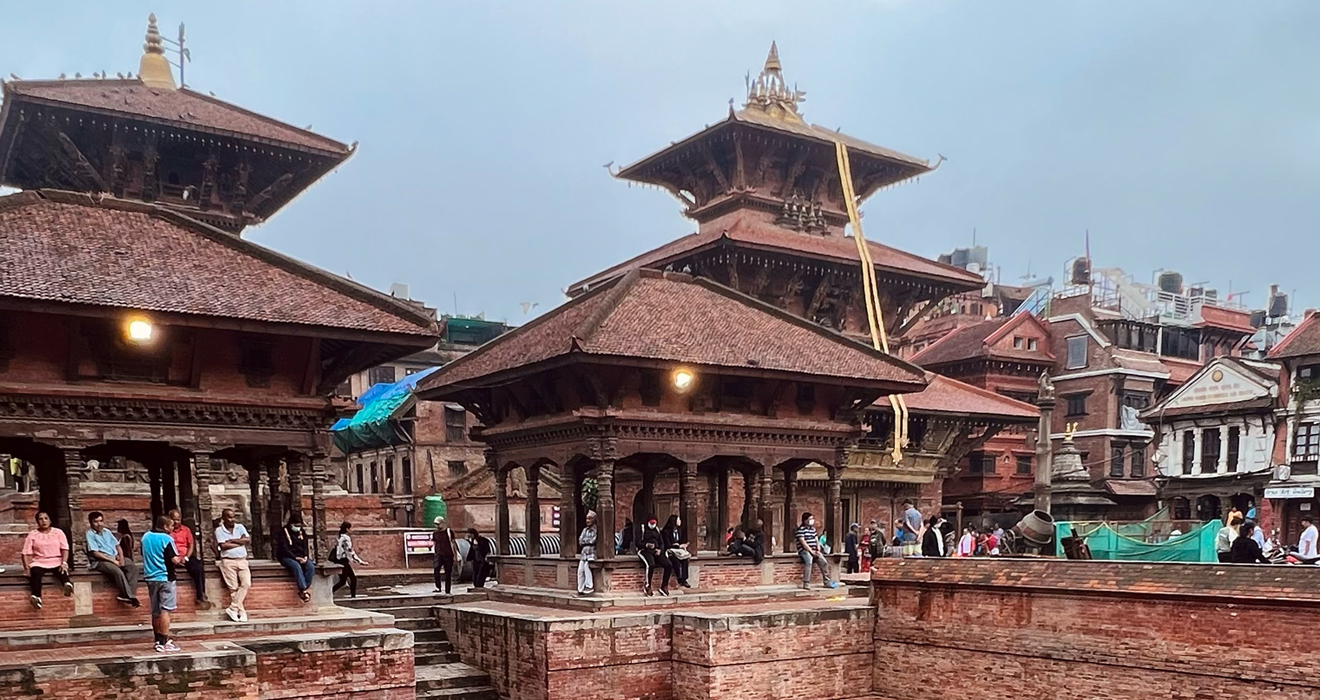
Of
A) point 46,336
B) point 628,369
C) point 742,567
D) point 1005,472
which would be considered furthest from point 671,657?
point 1005,472

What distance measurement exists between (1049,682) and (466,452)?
24.5 metres

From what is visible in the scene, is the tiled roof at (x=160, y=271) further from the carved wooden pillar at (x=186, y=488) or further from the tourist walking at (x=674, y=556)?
the tourist walking at (x=674, y=556)

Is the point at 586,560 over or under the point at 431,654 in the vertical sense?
over

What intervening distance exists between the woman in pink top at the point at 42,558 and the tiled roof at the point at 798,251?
56.4ft

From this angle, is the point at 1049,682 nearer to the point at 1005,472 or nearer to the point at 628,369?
the point at 628,369

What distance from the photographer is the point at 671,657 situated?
16406 mm

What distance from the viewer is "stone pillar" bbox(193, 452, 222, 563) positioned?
48.2 ft

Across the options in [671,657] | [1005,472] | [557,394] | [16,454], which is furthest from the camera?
[1005,472]

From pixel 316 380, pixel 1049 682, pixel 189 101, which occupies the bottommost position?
pixel 1049 682

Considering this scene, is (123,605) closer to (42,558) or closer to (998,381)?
(42,558)

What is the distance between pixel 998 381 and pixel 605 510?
27.3m

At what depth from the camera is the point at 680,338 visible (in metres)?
17.8

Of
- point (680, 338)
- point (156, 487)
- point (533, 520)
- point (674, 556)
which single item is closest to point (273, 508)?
point (156, 487)

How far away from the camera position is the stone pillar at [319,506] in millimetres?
15383
